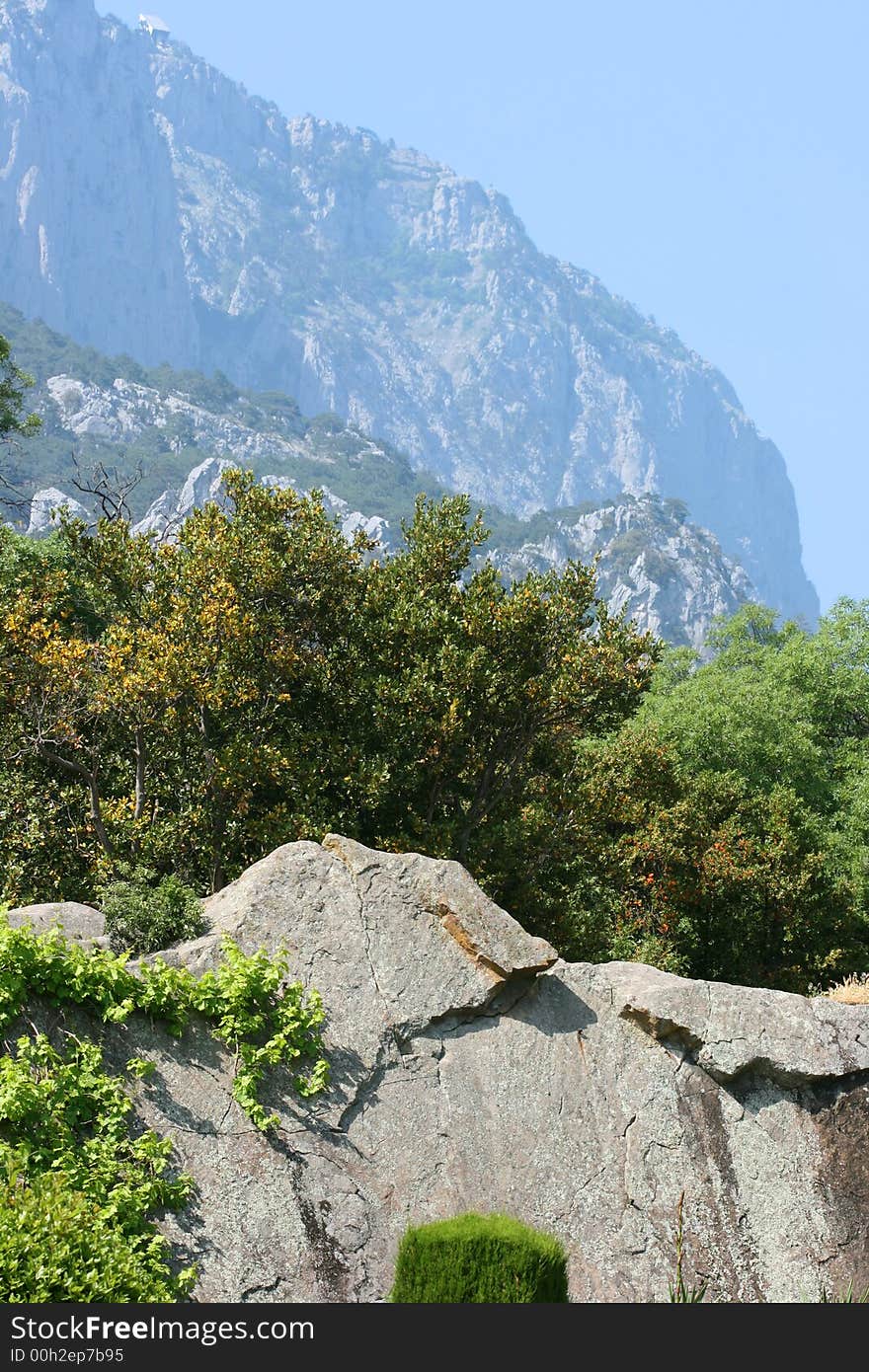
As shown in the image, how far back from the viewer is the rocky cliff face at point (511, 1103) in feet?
37.8

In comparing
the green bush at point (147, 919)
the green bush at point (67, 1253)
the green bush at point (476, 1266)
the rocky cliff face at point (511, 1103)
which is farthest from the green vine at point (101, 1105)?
the green bush at point (476, 1266)

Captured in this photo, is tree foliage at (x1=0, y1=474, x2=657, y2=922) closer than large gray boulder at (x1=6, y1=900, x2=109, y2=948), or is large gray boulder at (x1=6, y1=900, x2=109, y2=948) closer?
large gray boulder at (x1=6, y1=900, x2=109, y2=948)

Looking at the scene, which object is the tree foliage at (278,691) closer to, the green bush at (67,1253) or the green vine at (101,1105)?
the green vine at (101,1105)

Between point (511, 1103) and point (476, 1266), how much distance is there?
11.6ft

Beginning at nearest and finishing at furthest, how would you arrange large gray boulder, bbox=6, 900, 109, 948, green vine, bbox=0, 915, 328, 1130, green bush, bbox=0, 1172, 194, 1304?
green bush, bbox=0, 1172, 194, 1304, green vine, bbox=0, 915, 328, 1130, large gray boulder, bbox=6, 900, 109, 948

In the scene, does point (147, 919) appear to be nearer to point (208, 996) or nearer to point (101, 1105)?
point (208, 996)

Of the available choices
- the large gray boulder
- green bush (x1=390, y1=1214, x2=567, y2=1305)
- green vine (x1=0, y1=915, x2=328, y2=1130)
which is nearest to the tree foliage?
the large gray boulder

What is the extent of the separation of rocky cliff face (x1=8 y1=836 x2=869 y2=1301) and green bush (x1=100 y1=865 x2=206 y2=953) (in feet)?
0.98

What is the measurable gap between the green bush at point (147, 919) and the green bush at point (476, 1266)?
4.40 meters

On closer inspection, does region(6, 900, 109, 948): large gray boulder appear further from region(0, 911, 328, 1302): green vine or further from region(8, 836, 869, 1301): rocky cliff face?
region(0, 911, 328, 1302): green vine

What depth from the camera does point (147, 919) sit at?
12.8 m

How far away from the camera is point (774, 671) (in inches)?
1420

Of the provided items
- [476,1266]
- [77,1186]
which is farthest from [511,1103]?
[77,1186]

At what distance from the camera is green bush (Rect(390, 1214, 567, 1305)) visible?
9133 millimetres
